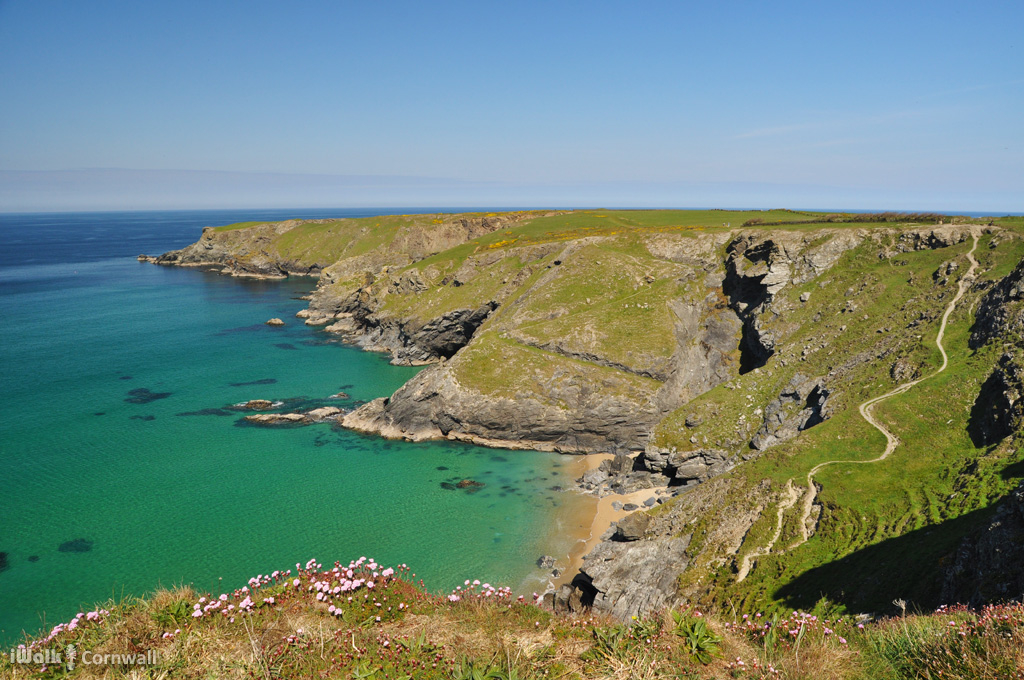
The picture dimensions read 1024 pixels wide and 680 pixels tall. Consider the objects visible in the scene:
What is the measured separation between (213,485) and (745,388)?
5423cm

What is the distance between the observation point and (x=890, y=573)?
22.8 m

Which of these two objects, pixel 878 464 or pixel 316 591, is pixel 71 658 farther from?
pixel 878 464

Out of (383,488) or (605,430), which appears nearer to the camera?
(383,488)

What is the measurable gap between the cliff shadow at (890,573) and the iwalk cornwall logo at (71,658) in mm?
23930

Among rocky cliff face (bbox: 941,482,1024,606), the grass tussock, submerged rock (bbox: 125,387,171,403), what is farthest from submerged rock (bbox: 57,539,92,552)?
rocky cliff face (bbox: 941,482,1024,606)

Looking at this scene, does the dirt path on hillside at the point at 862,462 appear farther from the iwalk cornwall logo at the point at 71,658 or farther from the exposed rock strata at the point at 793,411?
the iwalk cornwall logo at the point at 71,658

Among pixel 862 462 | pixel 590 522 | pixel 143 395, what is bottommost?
pixel 590 522

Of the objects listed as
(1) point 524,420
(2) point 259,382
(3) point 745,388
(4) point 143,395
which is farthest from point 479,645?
(4) point 143,395

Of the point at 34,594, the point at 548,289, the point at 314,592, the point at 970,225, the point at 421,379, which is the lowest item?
the point at 34,594

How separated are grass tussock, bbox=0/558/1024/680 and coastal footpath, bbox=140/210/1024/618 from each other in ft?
8.02

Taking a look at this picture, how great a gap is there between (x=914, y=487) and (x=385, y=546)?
35584 millimetres

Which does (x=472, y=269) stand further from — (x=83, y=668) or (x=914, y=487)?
(x=83, y=668)

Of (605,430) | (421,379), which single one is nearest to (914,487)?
(605,430)

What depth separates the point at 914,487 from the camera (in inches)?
1169
